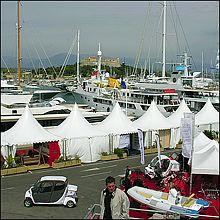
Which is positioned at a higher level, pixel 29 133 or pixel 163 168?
pixel 29 133

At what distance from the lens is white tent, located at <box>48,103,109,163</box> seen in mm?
12852

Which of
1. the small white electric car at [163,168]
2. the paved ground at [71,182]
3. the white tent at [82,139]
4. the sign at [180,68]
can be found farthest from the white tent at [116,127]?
the sign at [180,68]

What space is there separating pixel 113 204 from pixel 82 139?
920 centimetres

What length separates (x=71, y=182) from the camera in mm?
9906

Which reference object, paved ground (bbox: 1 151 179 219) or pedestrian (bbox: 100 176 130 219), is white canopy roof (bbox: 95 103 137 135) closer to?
paved ground (bbox: 1 151 179 219)

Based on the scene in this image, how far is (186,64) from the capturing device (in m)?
33.8

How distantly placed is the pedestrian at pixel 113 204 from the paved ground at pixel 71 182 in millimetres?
218

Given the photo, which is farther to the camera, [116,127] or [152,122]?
[152,122]

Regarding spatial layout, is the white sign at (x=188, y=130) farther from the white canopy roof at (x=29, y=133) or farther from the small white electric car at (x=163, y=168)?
the white canopy roof at (x=29, y=133)

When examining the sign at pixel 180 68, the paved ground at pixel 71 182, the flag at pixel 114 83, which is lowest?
the paved ground at pixel 71 182

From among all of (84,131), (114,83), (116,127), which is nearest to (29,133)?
(84,131)

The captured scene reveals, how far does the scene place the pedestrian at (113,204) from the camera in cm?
381

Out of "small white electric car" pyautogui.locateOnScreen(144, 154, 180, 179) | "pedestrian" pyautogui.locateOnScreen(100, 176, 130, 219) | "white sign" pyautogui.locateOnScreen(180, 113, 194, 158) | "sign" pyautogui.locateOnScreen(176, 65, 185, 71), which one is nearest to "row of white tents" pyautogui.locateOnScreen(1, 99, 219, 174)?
"small white electric car" pyautogui.locateOnScreen(144, 154, 180, 179)

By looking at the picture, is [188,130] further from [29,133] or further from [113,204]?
[29,133]
